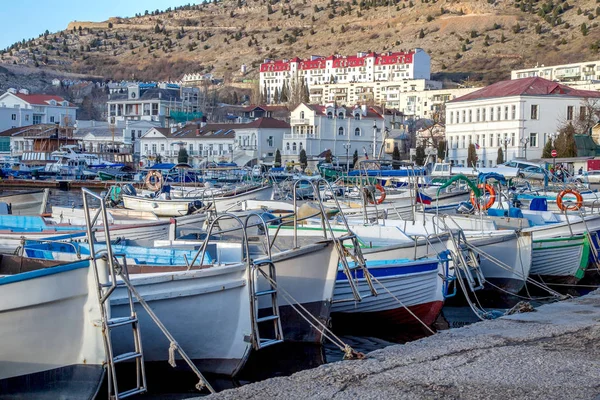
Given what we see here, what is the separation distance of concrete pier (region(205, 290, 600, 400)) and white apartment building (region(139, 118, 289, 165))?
2829 inches

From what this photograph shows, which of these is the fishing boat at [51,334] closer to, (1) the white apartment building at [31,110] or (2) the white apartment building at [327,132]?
(2) the white apartment building at [327,132]

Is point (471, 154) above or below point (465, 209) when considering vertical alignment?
above

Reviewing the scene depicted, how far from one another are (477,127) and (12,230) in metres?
57.6

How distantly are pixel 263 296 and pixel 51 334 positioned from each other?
359 centimetres

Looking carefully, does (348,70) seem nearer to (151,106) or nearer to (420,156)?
(151,106)

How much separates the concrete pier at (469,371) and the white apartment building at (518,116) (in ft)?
188

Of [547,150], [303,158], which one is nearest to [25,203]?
[547,150]

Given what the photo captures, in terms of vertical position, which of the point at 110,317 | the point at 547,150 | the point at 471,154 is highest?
the point at 547,150

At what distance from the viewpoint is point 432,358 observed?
10281mm

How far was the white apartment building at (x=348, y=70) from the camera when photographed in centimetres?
14150


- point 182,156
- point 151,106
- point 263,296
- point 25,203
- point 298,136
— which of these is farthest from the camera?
point 151,106

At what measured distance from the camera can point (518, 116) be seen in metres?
69.0

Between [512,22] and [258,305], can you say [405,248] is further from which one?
[512,22]

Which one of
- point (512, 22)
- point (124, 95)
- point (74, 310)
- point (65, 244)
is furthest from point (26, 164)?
point (512, 22)
